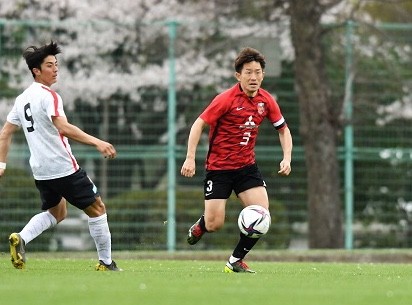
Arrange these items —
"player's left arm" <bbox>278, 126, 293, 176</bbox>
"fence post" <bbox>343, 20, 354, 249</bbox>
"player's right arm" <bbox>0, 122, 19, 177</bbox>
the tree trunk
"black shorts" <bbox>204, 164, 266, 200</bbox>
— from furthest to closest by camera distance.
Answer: "fence post" <bbox>343, 20, 354, 249</bbox> < the tree trunk < "black shorts" <bbox>204, 164, 266, 200</bbox> < "player's right arm" <bbox>0, 122, 19, 177</bbox> < "player's left arm" <bbox>278, 126, 293, 176</bbox>

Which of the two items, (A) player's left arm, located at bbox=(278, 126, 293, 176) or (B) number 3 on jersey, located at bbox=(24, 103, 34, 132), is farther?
(A) player's left arm, located at bbox=(278, 126, 293, 176)

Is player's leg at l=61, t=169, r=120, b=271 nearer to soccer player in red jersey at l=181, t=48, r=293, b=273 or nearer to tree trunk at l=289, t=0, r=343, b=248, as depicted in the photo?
soccer player in red jersey at l=181, t=48, r=293, b=273

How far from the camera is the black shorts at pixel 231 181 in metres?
13.8

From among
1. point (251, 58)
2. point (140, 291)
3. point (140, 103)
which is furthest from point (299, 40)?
point (140, 291)

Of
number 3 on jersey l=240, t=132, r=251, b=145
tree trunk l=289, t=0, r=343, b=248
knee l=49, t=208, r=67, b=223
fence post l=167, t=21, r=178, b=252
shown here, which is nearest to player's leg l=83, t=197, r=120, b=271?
knee l=49, t=208, r=67, b=223

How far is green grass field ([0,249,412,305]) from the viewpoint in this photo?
971cm

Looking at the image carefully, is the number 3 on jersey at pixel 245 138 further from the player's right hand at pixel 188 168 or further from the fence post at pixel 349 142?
the fence post at pixel 349 142

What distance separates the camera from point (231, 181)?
13.9 m

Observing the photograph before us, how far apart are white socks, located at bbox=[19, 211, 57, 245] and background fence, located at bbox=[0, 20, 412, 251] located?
9.62 m

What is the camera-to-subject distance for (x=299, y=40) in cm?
2389

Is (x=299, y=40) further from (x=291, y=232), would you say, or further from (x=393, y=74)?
(x=291, y=232)

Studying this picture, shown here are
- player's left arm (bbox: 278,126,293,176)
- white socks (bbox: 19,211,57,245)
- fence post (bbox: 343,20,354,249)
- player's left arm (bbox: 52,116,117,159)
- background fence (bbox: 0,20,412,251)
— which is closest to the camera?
player's left arm (bbox: 52,116,117,159)

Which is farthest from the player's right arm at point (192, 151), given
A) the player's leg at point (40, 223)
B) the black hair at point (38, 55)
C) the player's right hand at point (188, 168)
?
the black hair at point (38, 55)

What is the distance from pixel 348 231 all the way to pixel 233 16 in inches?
177
